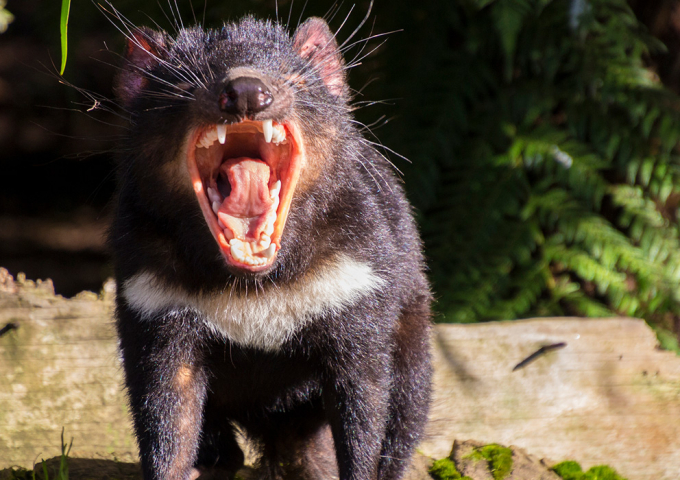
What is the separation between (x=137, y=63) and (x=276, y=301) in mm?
1077

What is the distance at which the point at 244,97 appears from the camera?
2336mm

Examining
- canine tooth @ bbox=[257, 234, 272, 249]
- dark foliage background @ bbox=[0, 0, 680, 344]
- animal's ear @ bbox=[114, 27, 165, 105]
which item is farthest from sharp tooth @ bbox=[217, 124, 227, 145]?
dark foliage background @ bbox=[0, 0, 680, 344]

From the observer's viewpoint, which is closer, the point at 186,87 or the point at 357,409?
the point at 186,87

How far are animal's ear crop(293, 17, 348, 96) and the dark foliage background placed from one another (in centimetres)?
194

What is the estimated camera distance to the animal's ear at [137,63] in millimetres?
2848

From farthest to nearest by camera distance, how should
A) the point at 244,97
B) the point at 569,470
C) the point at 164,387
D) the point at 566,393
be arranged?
the point at 566,393
the point at 569,470
the point at 164,387
the point at 244,97

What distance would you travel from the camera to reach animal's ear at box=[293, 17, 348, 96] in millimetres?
2982

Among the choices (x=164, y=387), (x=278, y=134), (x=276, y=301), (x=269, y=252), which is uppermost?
(x=278, y=134)

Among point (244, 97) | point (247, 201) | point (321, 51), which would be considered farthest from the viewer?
point (321, 51)

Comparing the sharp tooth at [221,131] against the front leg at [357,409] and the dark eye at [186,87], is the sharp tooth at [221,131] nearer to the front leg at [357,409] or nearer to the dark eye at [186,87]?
the dark eye at [186,87]

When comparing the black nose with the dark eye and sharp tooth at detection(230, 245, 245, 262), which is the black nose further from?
sharp tooth at detection(230, 245, 245, 262)

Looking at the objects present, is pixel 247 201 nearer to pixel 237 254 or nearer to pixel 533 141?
pixel 237 254

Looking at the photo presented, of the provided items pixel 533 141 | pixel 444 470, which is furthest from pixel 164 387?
pixel 533 141

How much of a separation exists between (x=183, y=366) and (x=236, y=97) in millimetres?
1021
